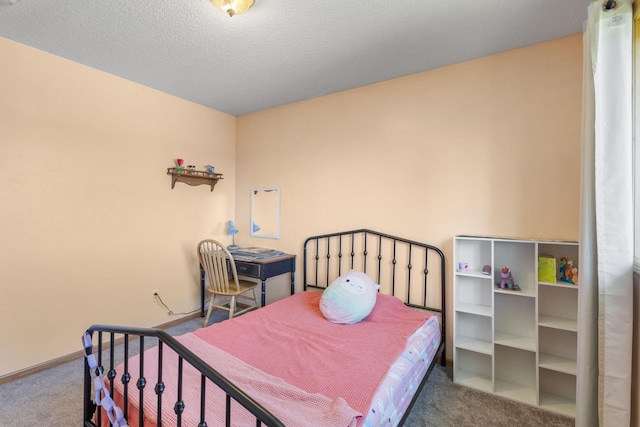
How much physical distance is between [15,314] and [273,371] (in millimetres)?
2101

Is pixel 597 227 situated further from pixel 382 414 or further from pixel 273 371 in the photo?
pixel 273 371

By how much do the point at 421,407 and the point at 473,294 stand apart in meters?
0.92

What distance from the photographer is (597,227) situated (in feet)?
3.74

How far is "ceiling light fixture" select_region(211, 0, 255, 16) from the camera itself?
159cm

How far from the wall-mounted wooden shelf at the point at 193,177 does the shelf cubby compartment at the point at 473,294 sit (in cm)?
278

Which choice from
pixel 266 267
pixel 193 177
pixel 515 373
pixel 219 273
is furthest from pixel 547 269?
pixel 193 177

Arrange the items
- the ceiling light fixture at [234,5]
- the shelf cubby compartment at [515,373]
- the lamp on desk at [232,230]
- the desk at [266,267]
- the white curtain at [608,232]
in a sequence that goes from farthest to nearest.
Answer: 1. the lamp on desk at [232,230]
2. the desk at [266,267]
3. the shelf cubby compartment at [515,373]
4. the ceiling light fixture at [234,5]
5. the white curtain at [608,232]

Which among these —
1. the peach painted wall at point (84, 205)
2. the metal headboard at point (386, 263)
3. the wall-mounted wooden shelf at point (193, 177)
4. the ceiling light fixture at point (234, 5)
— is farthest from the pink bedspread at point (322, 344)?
the ceiling light fixture at point (234, 5)

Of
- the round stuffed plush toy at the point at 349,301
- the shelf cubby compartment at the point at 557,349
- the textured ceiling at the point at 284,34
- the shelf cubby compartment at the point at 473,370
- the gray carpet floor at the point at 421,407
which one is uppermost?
the textured ceiling at the point at 284,34

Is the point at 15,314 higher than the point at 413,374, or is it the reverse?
the point at 15,314

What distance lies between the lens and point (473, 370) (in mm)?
2250

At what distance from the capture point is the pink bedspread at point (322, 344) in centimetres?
140

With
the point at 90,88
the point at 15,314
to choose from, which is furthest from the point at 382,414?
the point at 90,88

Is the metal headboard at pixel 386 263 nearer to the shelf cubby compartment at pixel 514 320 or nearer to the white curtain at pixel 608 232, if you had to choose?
the shelf cubby compartment at pixel 514 320
